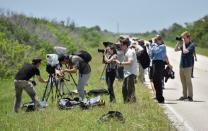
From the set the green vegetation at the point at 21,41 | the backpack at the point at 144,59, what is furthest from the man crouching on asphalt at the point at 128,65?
the green vegetation at the point at 21,41

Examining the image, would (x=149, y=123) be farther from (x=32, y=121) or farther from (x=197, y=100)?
(x=197, y=100)

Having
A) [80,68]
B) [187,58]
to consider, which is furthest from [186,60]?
[80,68]

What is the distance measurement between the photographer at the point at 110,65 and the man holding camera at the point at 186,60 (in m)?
2.22

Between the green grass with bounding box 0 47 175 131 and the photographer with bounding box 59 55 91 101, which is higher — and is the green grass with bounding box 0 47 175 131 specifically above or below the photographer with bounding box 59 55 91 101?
below

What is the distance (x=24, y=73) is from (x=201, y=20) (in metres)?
66.5

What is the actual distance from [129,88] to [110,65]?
3.91 ft

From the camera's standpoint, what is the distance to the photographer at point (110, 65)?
1862cm

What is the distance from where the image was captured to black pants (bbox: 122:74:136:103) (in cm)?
1775

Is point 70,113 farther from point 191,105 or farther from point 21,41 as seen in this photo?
point 21,41

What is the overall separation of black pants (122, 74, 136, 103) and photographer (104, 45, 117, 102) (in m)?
0.91

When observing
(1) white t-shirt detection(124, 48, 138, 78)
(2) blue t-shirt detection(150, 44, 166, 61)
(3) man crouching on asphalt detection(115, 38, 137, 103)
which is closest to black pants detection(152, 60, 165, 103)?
(2) blue t-shirt detection(150, 44, 166, 61)

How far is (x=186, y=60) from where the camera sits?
64.7 feet

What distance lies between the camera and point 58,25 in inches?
2534

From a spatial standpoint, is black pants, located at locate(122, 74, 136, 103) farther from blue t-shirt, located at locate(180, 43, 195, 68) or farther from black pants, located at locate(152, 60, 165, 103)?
blue t-shirt, located at locate(180, 43, 195, 68)
